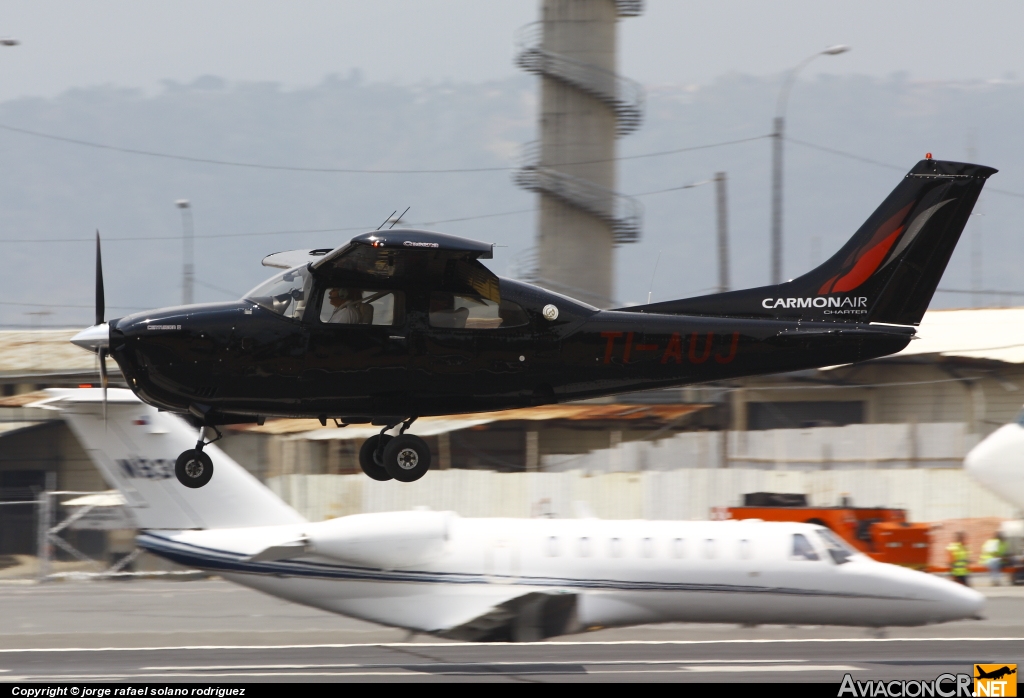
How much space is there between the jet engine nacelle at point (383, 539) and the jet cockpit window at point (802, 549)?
6485mm

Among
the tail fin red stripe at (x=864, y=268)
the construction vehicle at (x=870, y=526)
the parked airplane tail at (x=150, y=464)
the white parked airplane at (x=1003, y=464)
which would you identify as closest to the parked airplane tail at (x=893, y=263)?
the tail fin red stripe at (x=864, y=268)

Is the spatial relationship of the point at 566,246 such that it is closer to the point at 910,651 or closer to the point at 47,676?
the point at 910,651

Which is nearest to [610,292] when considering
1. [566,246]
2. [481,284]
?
[566,246]

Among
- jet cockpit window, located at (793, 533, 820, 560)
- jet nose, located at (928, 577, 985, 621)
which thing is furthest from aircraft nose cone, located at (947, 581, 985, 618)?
jet cockpit window, located at (793, 533, 820, 560)

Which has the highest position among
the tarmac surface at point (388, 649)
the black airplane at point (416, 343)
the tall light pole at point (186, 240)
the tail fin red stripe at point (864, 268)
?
the tall light pole at point (186, 240)

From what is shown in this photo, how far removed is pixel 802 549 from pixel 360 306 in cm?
1227

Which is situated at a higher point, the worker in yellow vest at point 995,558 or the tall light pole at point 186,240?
the tall light pole at point 186,240

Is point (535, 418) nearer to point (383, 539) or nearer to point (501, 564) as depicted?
point (501, 564)

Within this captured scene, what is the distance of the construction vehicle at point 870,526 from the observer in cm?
2938

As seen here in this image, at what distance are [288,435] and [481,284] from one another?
24244 mm

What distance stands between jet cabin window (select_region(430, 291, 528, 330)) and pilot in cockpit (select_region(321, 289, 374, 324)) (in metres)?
0.79

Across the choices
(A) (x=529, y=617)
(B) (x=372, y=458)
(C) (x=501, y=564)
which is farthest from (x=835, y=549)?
(B) (x=372, y=458)

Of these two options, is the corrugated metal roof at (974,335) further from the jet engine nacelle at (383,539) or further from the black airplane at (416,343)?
the black airplane at (416,343)

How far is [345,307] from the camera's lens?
1366 cm
